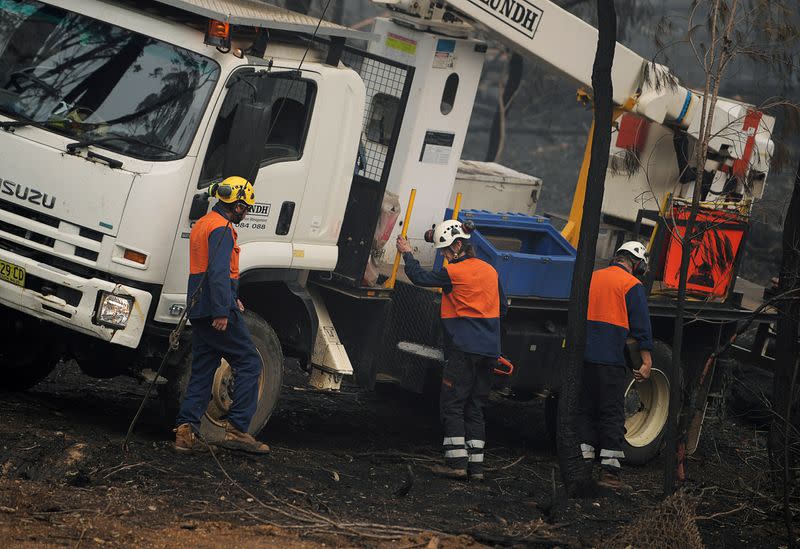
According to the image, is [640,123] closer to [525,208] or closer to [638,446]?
[525,208]

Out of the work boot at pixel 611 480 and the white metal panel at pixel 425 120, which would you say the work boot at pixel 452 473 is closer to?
the work boot at pixel 611 480

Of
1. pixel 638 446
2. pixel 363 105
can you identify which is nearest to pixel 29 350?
pixel 363 105

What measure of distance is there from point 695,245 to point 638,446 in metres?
1.74

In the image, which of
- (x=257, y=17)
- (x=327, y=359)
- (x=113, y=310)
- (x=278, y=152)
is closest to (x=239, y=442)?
(x=327, y=359)

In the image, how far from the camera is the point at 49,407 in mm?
7797

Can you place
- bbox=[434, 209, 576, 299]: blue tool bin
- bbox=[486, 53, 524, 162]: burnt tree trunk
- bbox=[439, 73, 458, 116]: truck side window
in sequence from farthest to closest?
bbox=[486, 53, 524, 162]: burnt tree trunk → bbox=[439, 73, 458, 116]: truck side window → bbox=[434, 209, 576, 299]: blue tool bin

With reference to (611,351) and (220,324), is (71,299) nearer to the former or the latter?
(220,324)

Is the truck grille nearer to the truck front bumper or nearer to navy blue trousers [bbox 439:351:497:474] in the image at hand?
the truck front bumper

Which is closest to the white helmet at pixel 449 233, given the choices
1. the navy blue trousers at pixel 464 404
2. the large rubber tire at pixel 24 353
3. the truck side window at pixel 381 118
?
the navy blue trousers at pixel 464 404

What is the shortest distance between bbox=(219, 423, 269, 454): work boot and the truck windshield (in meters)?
1.77


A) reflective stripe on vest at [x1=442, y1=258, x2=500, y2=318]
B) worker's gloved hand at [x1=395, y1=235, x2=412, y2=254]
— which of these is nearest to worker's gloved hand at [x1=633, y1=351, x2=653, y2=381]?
reflective stripe on vest at [x1=442, y1=258, x2=500, y2=318]

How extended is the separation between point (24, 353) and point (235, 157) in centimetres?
222

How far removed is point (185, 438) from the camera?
703 centimetres

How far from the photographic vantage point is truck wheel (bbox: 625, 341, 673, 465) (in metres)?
9.67
